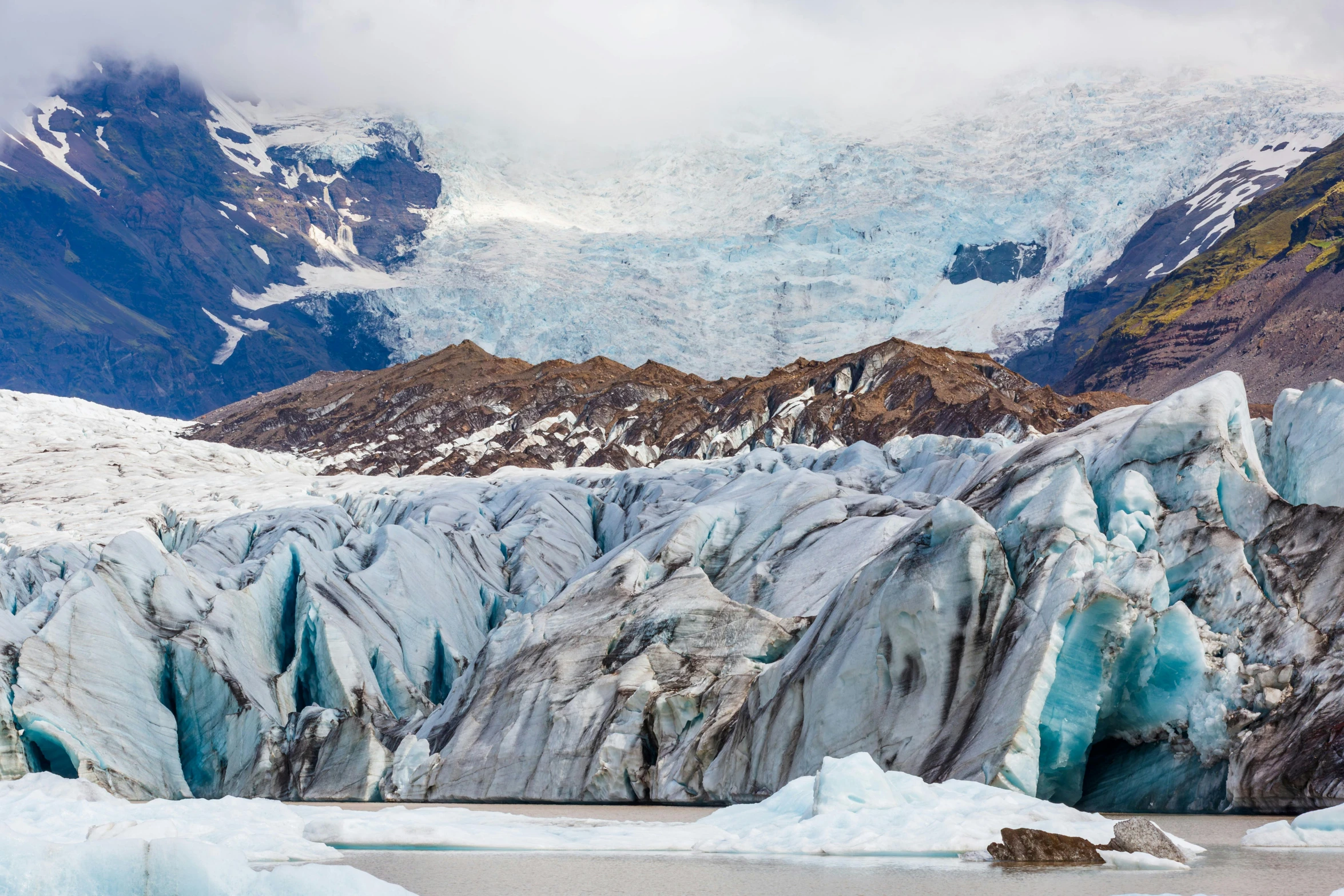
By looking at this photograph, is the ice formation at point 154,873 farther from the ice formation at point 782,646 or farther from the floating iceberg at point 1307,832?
the floating iceberg at point 1307,832

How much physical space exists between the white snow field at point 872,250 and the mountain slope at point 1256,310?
13.7 meters

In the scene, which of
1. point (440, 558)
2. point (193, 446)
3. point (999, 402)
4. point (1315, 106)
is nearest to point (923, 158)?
point (1315, 106)

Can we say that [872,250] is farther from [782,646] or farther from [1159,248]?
[782,646]

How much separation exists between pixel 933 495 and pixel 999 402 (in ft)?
199

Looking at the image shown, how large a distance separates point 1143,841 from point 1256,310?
140 m

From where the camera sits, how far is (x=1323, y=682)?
16375 millimetres

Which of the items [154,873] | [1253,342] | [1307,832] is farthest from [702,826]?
[1253,342]

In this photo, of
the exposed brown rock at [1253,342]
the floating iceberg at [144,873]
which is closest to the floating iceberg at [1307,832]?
the floating iceberg at [144,873]

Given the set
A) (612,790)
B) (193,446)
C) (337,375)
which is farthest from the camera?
(337,375)

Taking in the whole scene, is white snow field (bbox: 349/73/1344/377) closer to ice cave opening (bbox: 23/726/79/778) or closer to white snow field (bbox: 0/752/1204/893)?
ice cave opening (bbox: 23/726/79/778)

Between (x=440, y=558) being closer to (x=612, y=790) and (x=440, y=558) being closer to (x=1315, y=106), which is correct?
(x=612, y=790)

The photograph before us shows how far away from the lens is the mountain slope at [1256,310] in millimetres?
123125

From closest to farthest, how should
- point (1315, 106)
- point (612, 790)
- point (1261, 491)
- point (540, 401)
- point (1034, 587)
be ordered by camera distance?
point (1034, 587) < point (1261, 491) < point (612, 790) < point (540, 401) < point (1315, 106)

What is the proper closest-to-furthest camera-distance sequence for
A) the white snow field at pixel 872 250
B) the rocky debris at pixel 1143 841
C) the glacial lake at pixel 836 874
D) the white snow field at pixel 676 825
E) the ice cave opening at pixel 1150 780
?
the glacial lake at pixel 836 874
the rocky debris at pixel 1143 841
the white snow field at pixel 676 825
the ice cave opening at pixel 1150 780
the white snow field at pixel 872 250
